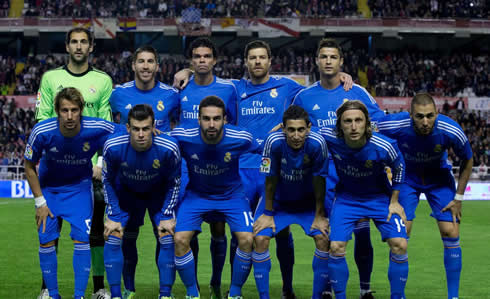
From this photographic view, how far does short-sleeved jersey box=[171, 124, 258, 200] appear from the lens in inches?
256

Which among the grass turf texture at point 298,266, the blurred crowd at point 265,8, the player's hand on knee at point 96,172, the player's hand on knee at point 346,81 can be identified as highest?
the blurred crowd at point 265,8

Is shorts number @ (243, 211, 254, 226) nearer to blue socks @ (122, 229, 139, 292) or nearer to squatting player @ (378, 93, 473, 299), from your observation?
blue socks @ (122, 229, 139, 292)

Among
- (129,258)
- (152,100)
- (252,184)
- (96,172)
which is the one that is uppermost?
(152,100)

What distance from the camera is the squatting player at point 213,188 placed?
6355 millimetres

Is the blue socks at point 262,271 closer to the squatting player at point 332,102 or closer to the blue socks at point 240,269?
the blue socks at point 240,269

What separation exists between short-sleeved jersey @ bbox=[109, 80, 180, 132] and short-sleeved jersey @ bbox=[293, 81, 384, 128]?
1.34 m

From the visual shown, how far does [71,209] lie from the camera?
647cm

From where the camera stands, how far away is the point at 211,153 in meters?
6.50

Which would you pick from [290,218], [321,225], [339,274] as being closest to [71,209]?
[290,218]

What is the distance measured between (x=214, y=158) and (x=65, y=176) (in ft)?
4.69

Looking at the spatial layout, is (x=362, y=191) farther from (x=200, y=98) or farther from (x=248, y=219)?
(x=200, y=98)

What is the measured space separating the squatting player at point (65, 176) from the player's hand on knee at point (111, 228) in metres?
0.17

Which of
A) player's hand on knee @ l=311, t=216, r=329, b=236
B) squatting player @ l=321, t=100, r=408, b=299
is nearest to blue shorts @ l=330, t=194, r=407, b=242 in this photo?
squatting player @ l=321, t=100, r=408, b=299

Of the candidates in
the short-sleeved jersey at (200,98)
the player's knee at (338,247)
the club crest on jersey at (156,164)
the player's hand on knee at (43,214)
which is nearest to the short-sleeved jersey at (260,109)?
the short-sleeved jersey at (200,98)
